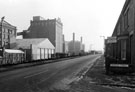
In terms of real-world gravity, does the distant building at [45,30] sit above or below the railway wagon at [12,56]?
above

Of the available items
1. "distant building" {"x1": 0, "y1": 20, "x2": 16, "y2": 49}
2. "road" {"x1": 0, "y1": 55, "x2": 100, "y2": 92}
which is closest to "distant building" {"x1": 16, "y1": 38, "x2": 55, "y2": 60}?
"distant building" {"x1": 0, "y1": 20, "x2": 16, "y2": 49}


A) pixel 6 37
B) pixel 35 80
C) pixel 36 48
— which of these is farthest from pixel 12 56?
pixel 6 37

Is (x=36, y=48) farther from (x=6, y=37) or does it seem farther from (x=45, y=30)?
(x=45, y=30)

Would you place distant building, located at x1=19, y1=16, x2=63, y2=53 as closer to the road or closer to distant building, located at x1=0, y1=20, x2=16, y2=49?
distant building, located at x1=0, y1=20, x2=16, y2=49

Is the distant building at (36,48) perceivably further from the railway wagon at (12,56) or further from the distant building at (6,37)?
the distant building at (6,37)

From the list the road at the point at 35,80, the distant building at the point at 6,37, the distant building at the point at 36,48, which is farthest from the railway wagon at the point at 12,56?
the distant building at the point at 6,37

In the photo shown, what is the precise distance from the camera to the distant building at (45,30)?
284ft

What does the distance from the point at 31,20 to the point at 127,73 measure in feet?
283

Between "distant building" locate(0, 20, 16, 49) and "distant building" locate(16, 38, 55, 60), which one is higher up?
"distant building" locate(0, 20, 16, 49)

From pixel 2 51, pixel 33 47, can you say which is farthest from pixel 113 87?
pixel 33 47

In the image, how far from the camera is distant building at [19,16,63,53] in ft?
284

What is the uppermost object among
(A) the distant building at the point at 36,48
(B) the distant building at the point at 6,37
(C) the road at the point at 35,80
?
(B) the distant building at the point at 6,37

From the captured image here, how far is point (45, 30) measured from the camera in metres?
89.0

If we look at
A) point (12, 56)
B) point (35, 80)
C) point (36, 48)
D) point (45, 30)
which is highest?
point (45, 30)
